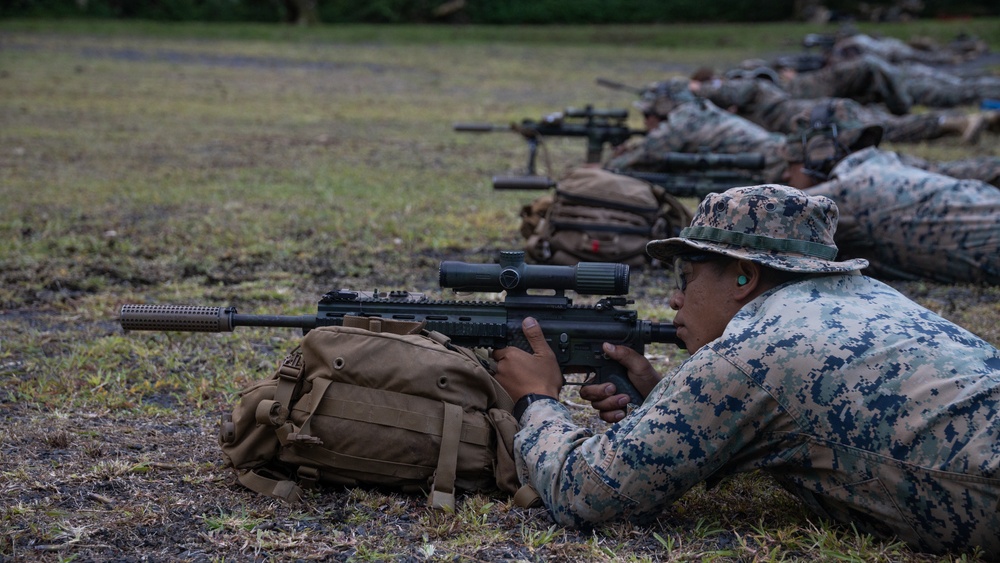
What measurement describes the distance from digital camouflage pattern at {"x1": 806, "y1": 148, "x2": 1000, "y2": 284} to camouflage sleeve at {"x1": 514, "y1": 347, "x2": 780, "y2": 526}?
467cm

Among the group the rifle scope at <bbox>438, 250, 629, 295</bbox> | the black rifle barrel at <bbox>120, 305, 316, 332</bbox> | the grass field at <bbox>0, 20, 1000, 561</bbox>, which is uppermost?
the rifle scope at <bbox>438, 250, 629, 295</bbox>

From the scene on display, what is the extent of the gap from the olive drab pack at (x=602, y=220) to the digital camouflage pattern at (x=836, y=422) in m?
4.38

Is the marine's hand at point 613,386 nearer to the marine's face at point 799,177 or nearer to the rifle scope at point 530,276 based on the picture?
the rifle scope at point 530,276

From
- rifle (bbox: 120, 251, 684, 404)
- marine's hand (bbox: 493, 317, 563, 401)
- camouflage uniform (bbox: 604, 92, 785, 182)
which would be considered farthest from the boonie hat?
camouflage uniform (bbox: 604, 92, 785, 182)

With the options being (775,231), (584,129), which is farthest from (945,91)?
(775,231)

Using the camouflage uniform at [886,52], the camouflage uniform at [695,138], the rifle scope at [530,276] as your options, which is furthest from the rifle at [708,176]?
the camouflage uniform at [886,52]

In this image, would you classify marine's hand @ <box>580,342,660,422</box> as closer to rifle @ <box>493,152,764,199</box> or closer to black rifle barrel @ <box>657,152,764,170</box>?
rifle @ <box>493,152,764,199</box>

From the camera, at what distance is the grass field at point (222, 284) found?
128 inches

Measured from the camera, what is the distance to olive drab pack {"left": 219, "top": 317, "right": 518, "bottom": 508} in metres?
3.50

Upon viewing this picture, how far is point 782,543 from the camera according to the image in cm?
320

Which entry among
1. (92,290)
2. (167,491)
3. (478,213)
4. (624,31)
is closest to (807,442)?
(167,491)

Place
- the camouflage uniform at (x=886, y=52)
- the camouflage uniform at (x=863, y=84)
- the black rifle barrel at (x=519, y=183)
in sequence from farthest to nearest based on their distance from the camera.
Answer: the camouflage uniform at (x=886, y=52)
the camouflage uniform at (x=863, y=84)
the black rifle barrel at (x=519, y=183)

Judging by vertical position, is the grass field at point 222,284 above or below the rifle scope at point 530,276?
below

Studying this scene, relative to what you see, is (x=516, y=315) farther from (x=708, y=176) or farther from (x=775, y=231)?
(x=708, y=176)
